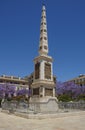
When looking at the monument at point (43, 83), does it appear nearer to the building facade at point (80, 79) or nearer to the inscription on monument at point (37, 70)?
the inscription on monument at point (37, 70)

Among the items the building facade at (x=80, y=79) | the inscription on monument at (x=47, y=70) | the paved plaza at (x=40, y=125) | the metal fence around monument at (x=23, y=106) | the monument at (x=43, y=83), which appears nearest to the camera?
the paved plaza at (x=40, y=125)

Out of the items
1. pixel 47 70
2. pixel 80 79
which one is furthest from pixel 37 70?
pixel 80 79

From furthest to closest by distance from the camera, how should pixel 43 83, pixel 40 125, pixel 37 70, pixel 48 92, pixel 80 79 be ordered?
pixel 80 79, pixel 37 70, pixel 48 92, pixel 43 83, pixel 40 125

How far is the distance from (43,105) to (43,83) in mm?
2570

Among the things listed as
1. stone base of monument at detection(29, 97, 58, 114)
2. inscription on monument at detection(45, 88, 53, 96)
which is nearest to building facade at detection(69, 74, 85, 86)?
inscription on monument at detection(45, 88, 53, 96)

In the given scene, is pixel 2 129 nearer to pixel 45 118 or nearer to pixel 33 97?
pixel 45 118

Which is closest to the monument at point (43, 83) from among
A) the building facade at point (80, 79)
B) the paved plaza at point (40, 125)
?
the paved plaza at point (40, 125)

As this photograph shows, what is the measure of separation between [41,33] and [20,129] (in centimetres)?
1566

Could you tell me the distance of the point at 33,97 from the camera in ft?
75.8

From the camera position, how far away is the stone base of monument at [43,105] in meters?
20.7

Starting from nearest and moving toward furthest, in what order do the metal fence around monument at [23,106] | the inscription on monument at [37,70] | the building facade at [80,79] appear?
the metal fence around monument at [23,106] → the inscription on monument at [37,70] → the building facade at [80,79]

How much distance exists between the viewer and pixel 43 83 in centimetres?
2198

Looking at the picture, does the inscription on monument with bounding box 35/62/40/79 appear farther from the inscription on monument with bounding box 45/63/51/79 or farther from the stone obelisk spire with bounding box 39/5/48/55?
the stone obelisk spire with bounding box 39/5/48/55

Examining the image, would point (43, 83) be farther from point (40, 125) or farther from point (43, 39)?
point (40, 125)
